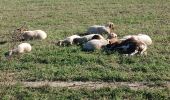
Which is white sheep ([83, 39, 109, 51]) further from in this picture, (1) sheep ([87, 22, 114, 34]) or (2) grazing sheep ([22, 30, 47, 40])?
Answer: (1) sheep ([87, 22, 114, 34])

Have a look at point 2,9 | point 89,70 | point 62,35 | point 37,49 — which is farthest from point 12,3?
point 89,70

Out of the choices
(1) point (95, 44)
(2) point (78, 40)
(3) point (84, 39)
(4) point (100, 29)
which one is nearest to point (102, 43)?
(1) point (95, 44)

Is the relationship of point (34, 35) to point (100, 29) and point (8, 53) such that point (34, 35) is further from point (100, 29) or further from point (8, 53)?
point (100, 29)

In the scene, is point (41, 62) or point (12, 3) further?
point (12, 3)

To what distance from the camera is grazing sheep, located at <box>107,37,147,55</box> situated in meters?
Result: 12.6

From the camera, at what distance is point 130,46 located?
41.5ft

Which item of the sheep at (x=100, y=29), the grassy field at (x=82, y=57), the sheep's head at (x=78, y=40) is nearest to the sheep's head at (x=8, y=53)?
the grassy field at (x=82, y=57)

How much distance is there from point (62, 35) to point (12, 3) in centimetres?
1087

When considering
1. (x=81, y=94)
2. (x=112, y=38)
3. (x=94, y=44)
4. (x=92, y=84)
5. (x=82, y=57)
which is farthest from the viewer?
(x=112, y=38)

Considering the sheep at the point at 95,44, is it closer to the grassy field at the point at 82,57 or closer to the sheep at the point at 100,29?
the grassy field at the point at 82,57

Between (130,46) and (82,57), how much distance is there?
1.41 metres

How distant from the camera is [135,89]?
9.98 m

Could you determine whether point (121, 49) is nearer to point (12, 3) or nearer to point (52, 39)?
point (52, 39)

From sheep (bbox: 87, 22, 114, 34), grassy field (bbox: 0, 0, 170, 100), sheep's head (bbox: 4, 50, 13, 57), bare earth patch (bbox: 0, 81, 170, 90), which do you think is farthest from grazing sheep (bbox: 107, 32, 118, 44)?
bare earth patch (bbox: 0, 81, 170, 90)
